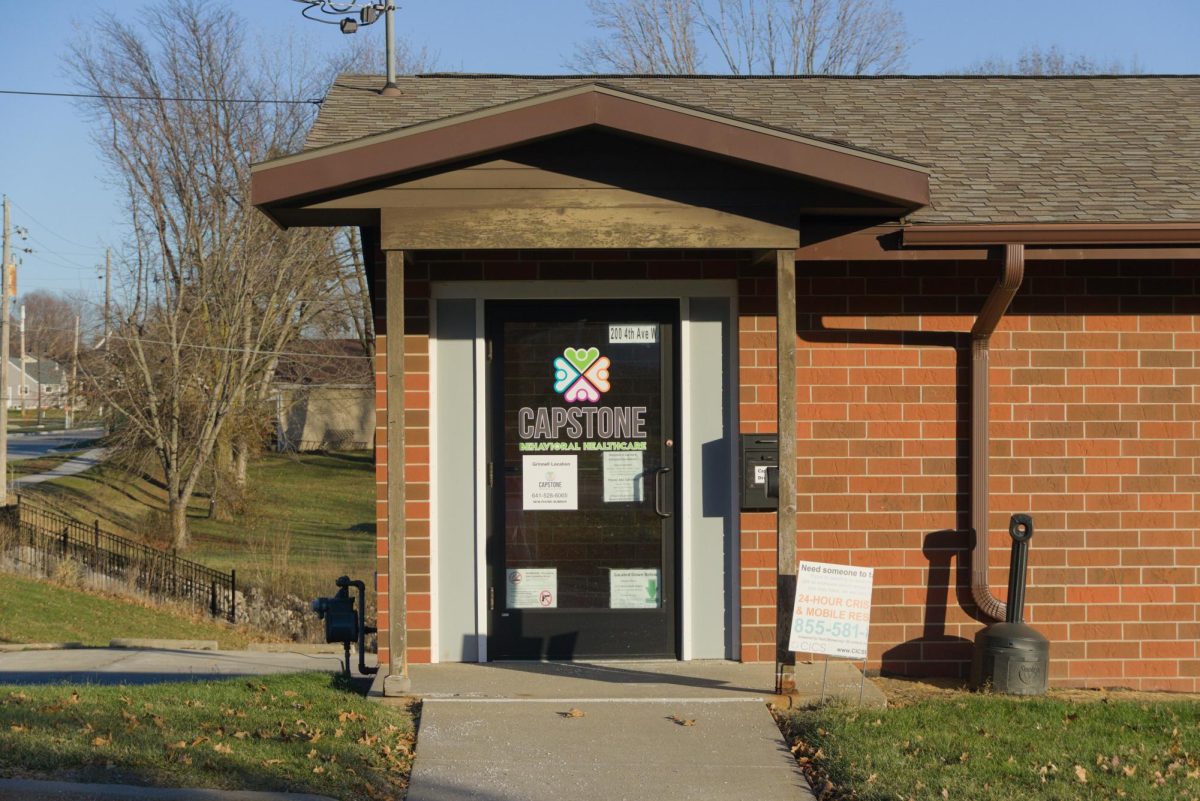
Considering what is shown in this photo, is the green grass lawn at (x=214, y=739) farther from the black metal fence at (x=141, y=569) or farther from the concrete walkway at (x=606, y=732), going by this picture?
the black metal fence at (x=141, y=569)

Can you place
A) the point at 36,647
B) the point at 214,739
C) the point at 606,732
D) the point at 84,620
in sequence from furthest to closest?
the point at 84,620, the point at 36,647, the point at 606,732, the point at 214,739

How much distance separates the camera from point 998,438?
335 inches

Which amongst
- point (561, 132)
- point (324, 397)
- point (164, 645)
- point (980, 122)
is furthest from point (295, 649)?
point (324, 397)

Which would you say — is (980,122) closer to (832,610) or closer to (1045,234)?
(1045,234)

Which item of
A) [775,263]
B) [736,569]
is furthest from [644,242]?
[736,569]

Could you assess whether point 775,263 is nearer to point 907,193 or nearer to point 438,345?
point 907,193

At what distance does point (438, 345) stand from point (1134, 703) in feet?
15.9

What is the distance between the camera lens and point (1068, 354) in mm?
8539

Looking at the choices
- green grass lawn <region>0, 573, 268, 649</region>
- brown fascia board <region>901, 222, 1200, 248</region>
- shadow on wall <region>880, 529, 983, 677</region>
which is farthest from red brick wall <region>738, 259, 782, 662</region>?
green grass lawn <region>0, 573, 268, 649</region>

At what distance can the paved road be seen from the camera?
52.9 metres

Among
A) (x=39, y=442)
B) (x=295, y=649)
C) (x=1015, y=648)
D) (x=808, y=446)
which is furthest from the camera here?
(x=39, y=442)

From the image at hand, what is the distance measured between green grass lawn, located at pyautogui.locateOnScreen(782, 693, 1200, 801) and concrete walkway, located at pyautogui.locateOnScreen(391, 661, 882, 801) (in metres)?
0.26

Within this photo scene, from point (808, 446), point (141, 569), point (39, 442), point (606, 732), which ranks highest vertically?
point (808, 446)

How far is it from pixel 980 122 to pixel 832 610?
15.0 feet
